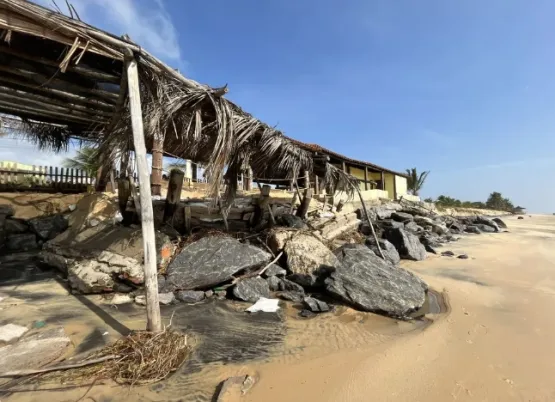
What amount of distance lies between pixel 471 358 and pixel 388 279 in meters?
1.96

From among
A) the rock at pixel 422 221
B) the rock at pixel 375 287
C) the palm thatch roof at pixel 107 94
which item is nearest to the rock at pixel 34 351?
the palm thatch roof at pixel 107 94

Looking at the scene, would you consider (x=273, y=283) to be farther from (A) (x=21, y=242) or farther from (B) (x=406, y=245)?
(A) (x=21, y=242)

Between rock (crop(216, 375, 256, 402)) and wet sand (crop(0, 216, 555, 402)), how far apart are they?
0.19 ft

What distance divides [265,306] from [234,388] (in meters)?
2.14

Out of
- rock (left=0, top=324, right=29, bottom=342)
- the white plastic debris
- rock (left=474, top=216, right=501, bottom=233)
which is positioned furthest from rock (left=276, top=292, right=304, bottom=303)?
rock (left=474, top=216, right=501, bottom=233)

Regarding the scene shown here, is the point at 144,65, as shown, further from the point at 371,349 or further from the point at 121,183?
the point at 371,349

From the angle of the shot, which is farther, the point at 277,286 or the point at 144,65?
the point at 277,286

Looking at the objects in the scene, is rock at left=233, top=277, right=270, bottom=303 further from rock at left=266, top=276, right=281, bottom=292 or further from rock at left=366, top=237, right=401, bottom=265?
rock at left=366, top=237, right=401, bottom=265

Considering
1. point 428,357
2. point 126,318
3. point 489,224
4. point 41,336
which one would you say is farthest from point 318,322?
point 489,224

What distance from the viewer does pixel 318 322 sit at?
4273 mm

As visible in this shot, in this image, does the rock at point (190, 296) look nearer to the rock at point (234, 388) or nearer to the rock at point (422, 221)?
the rock at point (234, 388)

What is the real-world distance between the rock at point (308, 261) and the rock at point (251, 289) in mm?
710

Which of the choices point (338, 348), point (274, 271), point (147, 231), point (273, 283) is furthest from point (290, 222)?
point (147, 231)

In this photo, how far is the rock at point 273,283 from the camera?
566 centimetres
